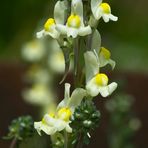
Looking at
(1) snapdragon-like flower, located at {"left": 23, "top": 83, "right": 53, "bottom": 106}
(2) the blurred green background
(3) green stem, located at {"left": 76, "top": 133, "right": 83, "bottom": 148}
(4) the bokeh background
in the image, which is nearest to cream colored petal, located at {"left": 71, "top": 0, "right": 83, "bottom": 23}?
(3) green stem, located at {"left": 76, "top": 133, "right": 83, "bottom": 148}

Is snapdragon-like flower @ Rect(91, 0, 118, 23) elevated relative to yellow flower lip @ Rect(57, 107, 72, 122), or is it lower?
elevated

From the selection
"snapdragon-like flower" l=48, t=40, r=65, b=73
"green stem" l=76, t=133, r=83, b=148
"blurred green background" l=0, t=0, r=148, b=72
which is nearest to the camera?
"green stem" l=76, t=133, r=83, b=148

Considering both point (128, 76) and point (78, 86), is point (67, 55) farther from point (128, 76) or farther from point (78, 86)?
point (128, 76)

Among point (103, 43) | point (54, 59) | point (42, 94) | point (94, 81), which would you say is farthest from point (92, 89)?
point (103, 43)

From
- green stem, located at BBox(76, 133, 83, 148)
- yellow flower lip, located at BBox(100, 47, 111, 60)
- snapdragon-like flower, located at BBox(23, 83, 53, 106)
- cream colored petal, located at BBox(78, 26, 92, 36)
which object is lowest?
green stem, located at BBox(76, 133, 83, 148)

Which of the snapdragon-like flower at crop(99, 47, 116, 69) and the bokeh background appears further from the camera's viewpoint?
the bokeh background

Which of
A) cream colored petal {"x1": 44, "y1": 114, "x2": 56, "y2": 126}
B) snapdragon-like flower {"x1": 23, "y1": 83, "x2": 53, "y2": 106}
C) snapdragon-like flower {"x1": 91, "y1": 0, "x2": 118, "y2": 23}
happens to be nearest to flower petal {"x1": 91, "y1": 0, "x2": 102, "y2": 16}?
snapdragon-like flower {"x1": 91, "y1": 0, "x2": 118, "y2": 23}

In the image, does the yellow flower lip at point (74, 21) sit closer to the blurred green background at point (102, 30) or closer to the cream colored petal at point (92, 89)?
the cream colored petal at point (92, 89)

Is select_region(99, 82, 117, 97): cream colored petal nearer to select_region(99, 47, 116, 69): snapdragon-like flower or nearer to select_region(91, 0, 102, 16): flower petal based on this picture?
select_region(99, 47, 116, 69): snapdragon-like flower

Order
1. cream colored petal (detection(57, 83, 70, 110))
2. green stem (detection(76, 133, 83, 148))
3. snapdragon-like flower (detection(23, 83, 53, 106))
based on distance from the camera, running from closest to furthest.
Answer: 1. green stem (detection(76, 133, 83, 148))
2. cream colored petal (detection(57, 83, 70, 110))
3. snapdragon-like flower (detection(23, 83, 53, 106))
